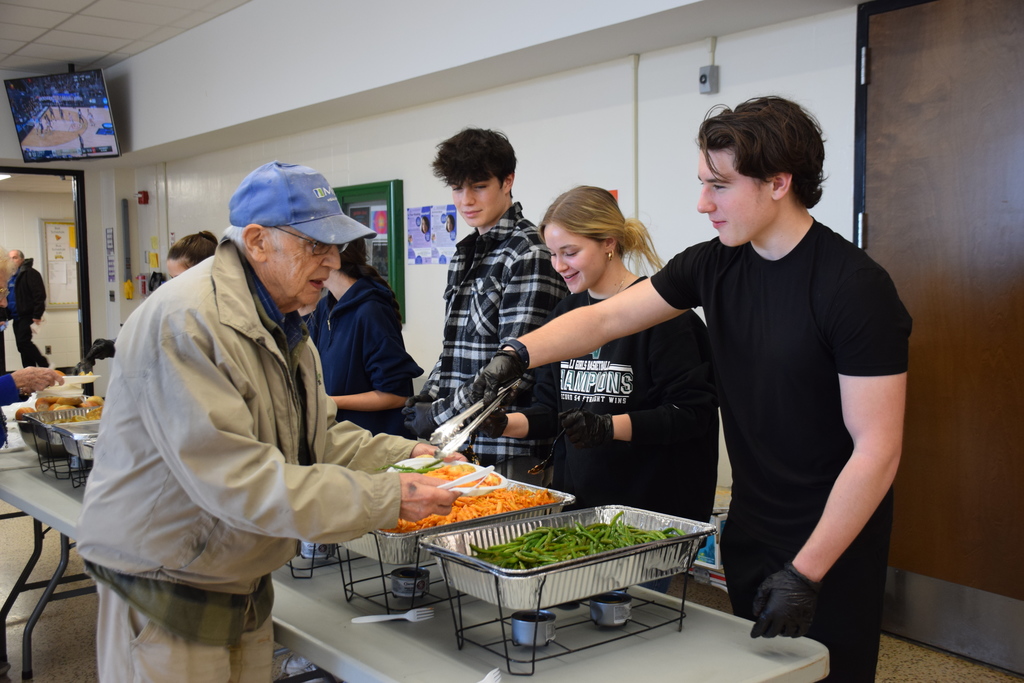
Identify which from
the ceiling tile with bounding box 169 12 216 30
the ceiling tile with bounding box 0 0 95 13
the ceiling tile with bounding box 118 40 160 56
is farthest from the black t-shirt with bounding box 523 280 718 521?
the ceiling tile with bounding box 118 40 160 56

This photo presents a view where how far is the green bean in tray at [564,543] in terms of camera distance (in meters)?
1.49

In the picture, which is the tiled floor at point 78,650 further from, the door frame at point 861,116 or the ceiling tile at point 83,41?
the ceiling tile at point 83,41

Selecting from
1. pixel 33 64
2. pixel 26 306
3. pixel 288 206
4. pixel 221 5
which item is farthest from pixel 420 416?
pixel 26 306

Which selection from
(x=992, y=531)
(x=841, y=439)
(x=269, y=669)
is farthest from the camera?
(x=992, y=531)

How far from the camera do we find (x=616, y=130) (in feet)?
13.9

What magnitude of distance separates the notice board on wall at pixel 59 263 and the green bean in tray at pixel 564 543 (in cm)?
1359

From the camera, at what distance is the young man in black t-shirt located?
1.38 meters

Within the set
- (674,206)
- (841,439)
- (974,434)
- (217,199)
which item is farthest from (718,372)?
(217,199)

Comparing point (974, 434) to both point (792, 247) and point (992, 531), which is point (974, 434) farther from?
point (792, 247)

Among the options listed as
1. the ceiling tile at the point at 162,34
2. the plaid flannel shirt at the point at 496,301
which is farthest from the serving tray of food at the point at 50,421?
the ceiling tile at the point at 162,34

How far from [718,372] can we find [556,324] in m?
0.38

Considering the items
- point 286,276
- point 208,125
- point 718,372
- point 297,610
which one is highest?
point 208,125

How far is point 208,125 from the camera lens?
649 cm

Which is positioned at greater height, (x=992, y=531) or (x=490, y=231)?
(x=490, y=231)
